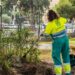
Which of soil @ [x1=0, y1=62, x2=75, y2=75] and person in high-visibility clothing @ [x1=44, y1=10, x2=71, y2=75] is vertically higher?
person in high-visibility clothing @ [x1=44, y1=10, x2=71, y2=75]

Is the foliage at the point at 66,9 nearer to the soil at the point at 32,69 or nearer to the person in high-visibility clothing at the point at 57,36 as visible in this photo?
the soil at the point at 32,69

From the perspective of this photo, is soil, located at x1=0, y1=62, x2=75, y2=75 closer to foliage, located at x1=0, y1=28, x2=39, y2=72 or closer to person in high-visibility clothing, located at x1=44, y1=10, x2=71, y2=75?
foliage, located at x1=0, y1=28, x2=39, y2=72

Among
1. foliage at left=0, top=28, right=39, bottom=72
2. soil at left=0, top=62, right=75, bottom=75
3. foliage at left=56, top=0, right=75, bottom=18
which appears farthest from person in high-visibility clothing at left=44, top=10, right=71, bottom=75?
foliage at left=56, top=0, right=75, bottom=18

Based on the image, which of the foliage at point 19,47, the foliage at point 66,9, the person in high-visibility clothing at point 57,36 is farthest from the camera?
the foliage at point 66,9

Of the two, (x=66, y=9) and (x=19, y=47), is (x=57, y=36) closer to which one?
(x=19, y=47)

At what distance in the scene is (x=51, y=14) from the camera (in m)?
7.64

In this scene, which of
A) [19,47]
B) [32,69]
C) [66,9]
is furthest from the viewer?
[66,9]

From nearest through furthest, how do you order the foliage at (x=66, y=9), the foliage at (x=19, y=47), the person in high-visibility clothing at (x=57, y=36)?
the person in high-visibility clothing at (x=57, y=36), the foliage at (x=19, y=47), the foliage at (x=66, y=9)

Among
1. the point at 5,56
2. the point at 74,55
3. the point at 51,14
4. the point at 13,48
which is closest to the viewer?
the point at 51,14

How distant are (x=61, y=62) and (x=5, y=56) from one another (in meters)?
1.39

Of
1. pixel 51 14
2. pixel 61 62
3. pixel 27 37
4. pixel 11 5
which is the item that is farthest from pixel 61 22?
pixel 11 5

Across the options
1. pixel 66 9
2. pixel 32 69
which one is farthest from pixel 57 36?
pixel 66 9

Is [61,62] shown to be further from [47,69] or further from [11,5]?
[11,5]

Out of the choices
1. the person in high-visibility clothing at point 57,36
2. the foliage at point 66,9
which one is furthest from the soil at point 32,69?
the foliage at point 66,9
